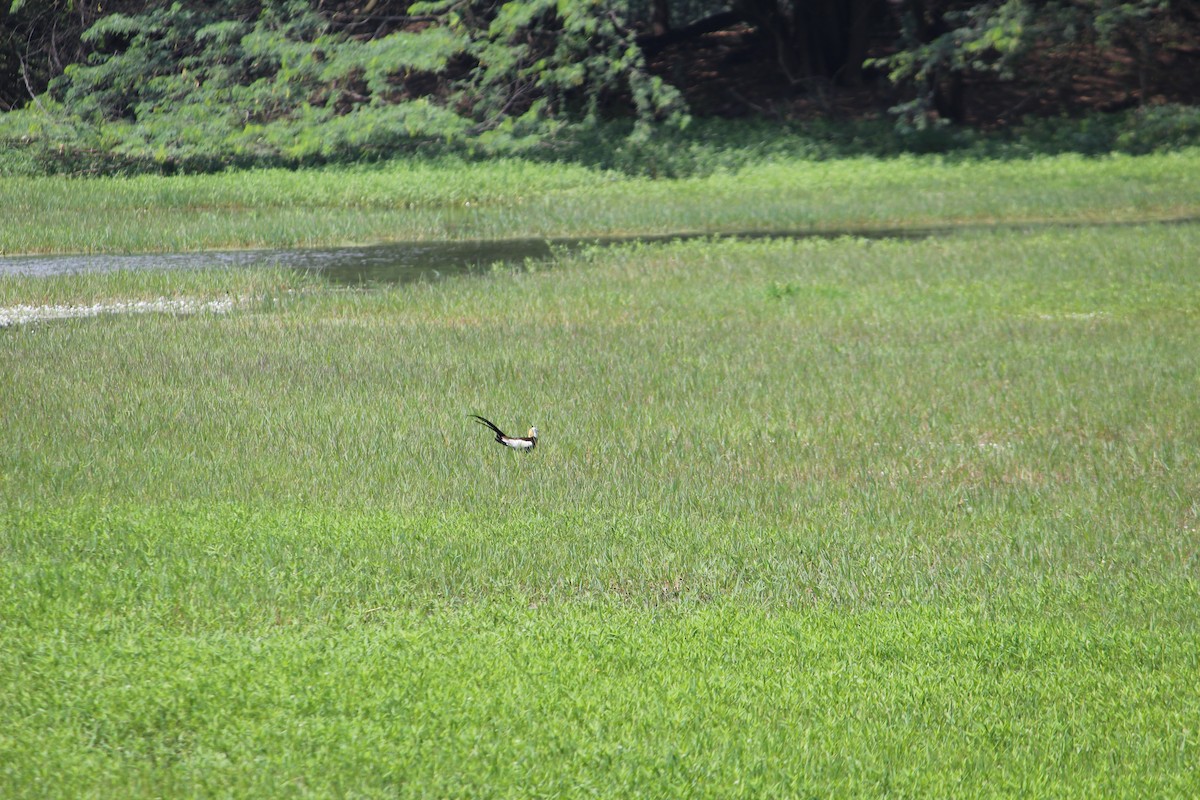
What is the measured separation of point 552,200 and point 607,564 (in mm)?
20599

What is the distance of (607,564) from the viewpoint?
6.47m

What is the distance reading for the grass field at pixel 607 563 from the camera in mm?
4559

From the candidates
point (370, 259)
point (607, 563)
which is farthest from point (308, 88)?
point (607, 563)

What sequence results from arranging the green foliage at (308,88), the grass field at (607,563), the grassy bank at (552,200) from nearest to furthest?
the grass field at (607,563), the grassy bank at (552,200), the green foliage at (308,88)

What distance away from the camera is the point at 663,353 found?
1230 centimetres

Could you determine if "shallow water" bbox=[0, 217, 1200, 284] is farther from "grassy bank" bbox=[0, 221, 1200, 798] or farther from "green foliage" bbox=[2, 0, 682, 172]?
"green foliage" bbox=[2, 0, 682, 172]

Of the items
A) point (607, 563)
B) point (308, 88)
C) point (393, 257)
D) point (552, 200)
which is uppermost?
point (607, 563)

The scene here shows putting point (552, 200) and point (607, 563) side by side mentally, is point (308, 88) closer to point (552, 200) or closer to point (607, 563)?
point (552, 200)

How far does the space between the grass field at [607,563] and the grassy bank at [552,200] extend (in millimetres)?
10017

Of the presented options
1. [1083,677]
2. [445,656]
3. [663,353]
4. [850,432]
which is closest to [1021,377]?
[850,432]

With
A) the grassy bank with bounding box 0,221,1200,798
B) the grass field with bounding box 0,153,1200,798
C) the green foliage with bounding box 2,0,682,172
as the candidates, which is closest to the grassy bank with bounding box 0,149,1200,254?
the green foliage with bounding box 2,0,682,172

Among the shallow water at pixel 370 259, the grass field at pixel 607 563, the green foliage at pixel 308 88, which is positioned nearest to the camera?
the grass field at pixel 607 563

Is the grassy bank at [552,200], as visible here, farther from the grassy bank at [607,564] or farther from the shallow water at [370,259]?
the grassy bank at [607,564]

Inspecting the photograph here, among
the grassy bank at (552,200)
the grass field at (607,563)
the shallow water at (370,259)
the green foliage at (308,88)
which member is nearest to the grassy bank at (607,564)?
the grass field at (607,563)
